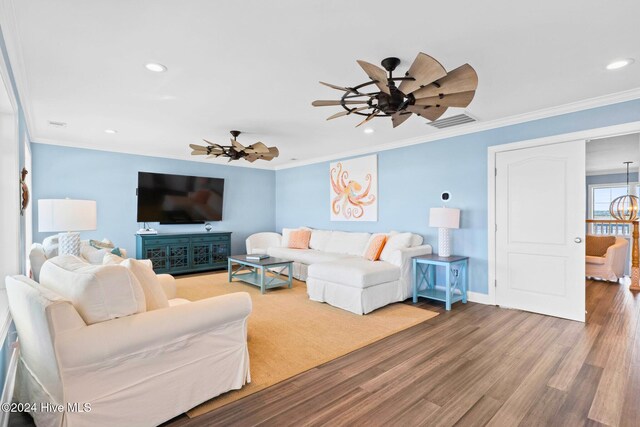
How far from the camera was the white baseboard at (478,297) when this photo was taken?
426 cm

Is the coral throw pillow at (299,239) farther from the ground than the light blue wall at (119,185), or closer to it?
closer to it

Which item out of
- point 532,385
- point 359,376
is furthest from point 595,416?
point 359,376

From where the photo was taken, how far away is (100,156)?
5.72 m

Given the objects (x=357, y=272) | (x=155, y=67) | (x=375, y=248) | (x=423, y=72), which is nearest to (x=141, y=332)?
(x=155, y=67)

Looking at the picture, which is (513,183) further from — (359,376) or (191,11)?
(191,11)

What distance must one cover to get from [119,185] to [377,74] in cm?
553

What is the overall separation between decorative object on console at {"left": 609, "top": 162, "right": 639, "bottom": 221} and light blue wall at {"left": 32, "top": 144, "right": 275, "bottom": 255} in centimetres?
804

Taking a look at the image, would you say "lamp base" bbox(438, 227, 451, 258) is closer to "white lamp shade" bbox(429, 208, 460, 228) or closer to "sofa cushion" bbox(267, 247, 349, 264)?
"white lamp shade" bbox(429, 208, 460, 228)

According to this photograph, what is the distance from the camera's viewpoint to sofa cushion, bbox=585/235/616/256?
6156 mm

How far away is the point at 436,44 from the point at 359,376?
2529 mm

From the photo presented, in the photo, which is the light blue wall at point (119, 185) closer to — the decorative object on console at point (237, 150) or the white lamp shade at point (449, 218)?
the decorative object on console at point (237, 150)

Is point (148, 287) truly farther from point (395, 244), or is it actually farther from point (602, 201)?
point (602, 201)

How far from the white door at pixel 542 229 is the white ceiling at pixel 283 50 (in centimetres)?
66

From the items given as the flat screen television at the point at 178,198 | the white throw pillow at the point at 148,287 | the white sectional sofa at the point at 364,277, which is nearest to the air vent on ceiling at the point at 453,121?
the white sectional sofa at the point at 364,277
